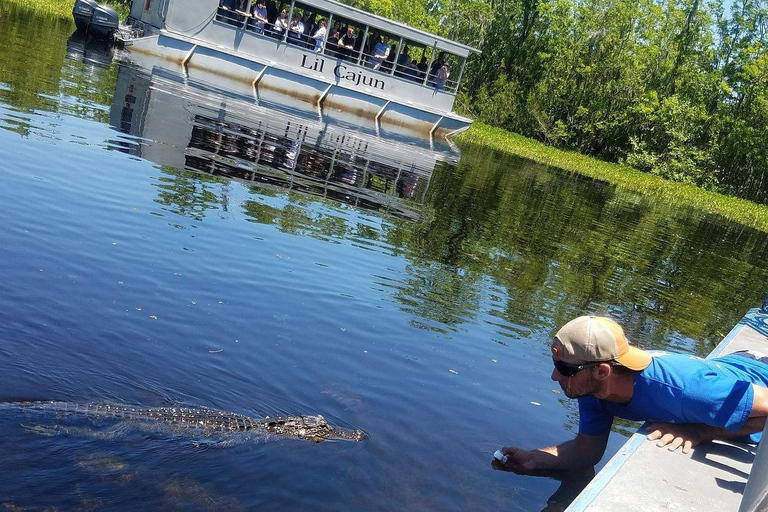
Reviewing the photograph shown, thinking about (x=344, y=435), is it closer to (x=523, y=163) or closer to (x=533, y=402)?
(x=533, y=402)

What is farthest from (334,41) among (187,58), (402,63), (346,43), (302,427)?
(302,427)

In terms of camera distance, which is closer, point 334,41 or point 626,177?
point 334,41

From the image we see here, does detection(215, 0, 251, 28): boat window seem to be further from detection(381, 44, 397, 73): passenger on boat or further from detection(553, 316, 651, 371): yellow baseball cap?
detection(553, 316, 651, 371): yellow baseball cap

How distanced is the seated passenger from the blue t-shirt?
28.1 meters

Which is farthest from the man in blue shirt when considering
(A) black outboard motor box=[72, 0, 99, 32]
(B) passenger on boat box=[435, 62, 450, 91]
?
(A) black outboard motor box=[72, 0, 99, 32]

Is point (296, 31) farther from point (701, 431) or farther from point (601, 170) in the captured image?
point (701, 431)

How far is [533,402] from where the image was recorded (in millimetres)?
7668

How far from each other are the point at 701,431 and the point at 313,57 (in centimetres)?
2856

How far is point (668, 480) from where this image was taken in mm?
4688

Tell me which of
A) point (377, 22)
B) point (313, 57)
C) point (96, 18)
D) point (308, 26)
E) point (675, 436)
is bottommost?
point (96, 18)

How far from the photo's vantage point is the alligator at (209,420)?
5.59 metres

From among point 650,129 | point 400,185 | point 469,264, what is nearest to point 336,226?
point 469,264

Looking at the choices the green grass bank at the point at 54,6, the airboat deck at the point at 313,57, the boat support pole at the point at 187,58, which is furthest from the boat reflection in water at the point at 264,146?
the green grass bank at the point at 54,6

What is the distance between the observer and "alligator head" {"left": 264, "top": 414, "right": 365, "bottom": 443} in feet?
19.4
